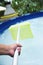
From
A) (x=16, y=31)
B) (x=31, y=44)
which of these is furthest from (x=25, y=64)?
(x=16, y=31)

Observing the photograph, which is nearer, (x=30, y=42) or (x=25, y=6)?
(x=30, y=42)

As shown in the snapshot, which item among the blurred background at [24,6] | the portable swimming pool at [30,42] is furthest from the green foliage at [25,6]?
the portable swimming pool at [30,42]

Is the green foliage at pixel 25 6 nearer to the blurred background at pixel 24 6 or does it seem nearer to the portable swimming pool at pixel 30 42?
the blurred background at pixel 24 6

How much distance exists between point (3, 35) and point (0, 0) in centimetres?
131

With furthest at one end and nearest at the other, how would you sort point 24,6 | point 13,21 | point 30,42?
point 24,6 → point 13,21 → point 30,42

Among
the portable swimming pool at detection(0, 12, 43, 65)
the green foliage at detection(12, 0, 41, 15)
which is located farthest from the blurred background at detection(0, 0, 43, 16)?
the portable swimming pool at detection(0, 12, 43, 65)

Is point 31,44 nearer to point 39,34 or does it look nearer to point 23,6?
point 39,34

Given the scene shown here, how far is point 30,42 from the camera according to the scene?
267cm

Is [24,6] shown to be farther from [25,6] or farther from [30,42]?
[30,42]

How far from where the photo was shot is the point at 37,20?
324 centimetres

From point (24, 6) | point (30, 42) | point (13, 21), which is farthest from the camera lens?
point (24, 6)

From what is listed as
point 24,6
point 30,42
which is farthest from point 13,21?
point 24,6

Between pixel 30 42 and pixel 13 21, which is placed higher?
pixel 13 21

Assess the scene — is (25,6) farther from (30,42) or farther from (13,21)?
(30,42)
